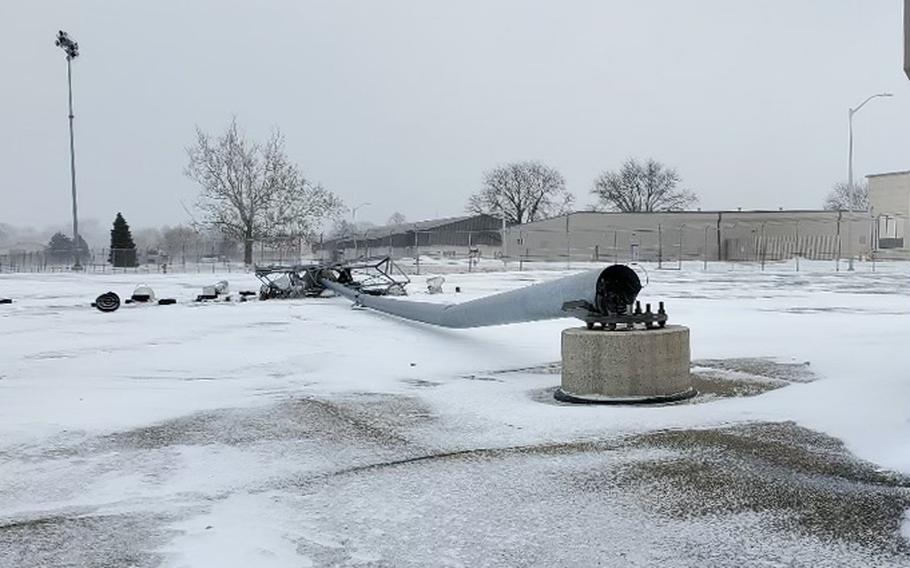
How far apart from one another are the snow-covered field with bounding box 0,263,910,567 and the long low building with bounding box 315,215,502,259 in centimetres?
3179

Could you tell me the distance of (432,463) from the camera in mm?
5719

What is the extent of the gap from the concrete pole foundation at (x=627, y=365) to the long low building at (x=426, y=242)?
3345cm

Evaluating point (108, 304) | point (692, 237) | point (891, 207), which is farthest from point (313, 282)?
point (891, 207)

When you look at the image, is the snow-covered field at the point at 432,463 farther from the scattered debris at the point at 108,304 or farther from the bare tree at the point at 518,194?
the bare tree at the point at 518,194

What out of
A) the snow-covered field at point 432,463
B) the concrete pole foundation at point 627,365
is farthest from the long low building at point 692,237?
the concrete pole foundation at point 627,365

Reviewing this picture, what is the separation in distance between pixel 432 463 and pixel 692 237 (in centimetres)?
7187

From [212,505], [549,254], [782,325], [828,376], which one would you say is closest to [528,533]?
[212,505]

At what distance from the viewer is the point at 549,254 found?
70.9 m

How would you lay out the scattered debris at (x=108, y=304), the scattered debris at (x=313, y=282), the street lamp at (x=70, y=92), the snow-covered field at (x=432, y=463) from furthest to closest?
the street lamp at (x=70, y=92) → the scattered debris at (x=313, y=282) → the scattered debris at (x=108, y=304) → the snow-covered field at (x=432, y=463)

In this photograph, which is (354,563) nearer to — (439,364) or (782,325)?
(439,364)

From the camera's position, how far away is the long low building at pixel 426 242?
51844 mm

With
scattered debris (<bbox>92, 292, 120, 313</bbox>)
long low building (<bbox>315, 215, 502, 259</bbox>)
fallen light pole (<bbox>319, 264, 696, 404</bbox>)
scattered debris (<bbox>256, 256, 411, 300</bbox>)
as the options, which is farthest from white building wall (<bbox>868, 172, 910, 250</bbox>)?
fallen light pole (<bbox>319, 264, 696, 404</bbox>)

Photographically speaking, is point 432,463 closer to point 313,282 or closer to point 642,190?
point 313,282

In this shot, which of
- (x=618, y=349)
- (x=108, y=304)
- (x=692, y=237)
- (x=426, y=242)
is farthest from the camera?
(x=692, y=237)
